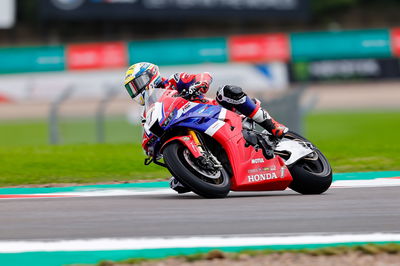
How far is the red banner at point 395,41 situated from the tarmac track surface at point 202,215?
29078 mm

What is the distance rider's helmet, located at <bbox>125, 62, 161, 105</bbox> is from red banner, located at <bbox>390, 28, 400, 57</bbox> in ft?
97.4

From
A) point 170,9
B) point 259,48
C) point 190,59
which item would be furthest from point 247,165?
point 170,9

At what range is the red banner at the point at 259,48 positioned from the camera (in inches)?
1422

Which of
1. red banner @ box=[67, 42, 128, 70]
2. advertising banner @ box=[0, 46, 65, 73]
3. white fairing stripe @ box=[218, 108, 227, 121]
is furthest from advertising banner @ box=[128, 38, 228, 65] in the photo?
white fairing stripe @ box=[218, 108, 227, 121]

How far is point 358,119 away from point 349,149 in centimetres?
1231

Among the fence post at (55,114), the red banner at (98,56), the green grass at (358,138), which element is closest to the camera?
the green grass at (358,138)

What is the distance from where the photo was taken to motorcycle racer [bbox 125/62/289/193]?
27.5 ft

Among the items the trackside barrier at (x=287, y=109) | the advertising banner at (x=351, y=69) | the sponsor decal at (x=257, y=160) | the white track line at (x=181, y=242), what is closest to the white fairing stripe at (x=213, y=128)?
the sponsor decal at (x=257, y=160)

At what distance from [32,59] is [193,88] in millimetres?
28122

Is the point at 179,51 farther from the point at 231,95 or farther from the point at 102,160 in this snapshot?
the point at 231,95

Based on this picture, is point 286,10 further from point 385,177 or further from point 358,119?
point 385,177

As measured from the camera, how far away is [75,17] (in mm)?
38656

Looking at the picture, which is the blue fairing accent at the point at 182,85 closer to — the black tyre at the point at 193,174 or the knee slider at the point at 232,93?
the knee slider at the point at 232,93

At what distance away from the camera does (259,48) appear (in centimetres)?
3653
